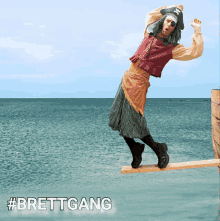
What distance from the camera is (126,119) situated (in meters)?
3.08

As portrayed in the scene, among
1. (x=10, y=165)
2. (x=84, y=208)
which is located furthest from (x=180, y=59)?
(x=10, y=165)

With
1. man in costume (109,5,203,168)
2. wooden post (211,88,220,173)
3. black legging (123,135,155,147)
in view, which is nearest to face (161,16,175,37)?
man in costume (109,5,203,168)

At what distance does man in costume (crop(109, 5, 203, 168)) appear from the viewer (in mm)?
2959

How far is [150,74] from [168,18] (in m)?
0.55

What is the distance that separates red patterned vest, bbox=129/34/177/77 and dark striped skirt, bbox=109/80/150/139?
13.8 inches

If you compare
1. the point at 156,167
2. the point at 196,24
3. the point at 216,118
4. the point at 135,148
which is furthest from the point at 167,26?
the point at 216,118

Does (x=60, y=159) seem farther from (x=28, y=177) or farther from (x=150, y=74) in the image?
(x=150, y=74)

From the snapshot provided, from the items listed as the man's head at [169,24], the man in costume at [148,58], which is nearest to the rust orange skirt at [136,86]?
the man in costume at [148,58]

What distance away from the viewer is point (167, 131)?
4062 centimetres

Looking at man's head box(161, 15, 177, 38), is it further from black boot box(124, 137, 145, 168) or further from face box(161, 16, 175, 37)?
black boot box(124, 137, 145, 168)

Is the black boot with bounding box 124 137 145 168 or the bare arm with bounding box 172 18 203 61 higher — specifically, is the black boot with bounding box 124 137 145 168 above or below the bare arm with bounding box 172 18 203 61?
below

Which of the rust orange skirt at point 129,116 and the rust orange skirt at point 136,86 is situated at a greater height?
the rust orange skirt at point 136,86

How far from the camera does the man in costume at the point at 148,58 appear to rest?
2.96 meters

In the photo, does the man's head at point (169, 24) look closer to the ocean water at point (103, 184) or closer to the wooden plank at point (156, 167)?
the wooden plank at point (156, 167)
